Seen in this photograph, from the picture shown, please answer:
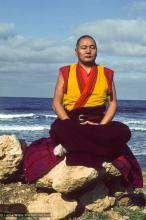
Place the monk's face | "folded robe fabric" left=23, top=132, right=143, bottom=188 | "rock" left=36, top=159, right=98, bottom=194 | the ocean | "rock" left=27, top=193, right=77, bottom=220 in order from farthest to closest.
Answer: the ocean < "folded robe fabric" left=23, top=132, right=143, bottom=188 < the monk's face < "rock" left=27, top=193, right=77, bottom=220 < "rock" left=36, top=159, right=98, bottom=194

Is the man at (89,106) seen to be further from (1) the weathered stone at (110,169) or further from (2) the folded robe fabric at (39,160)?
(2) the folded robe fabric at (39,160)

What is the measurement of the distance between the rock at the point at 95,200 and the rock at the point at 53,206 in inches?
8.4

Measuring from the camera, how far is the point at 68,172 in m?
6.05

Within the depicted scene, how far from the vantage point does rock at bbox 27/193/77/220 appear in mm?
6137

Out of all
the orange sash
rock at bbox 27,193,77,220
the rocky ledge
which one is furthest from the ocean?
the orange sash

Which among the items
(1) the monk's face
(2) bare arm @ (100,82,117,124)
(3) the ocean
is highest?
(1) the monk's face

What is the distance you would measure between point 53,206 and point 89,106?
4.84 ft

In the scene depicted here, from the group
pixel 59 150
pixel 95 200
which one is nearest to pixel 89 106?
pixel 59 150

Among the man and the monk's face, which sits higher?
the monk's face

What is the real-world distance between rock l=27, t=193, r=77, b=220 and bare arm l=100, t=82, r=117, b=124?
1229 millimetres

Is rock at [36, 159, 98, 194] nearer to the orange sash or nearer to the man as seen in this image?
the man

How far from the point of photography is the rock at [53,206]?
6.14 meters

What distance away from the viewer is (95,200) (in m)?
6.47

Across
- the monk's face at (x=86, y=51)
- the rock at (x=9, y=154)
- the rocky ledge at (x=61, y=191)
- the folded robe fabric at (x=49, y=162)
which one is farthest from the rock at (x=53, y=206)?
the monk's face at (x=86, y=51)
